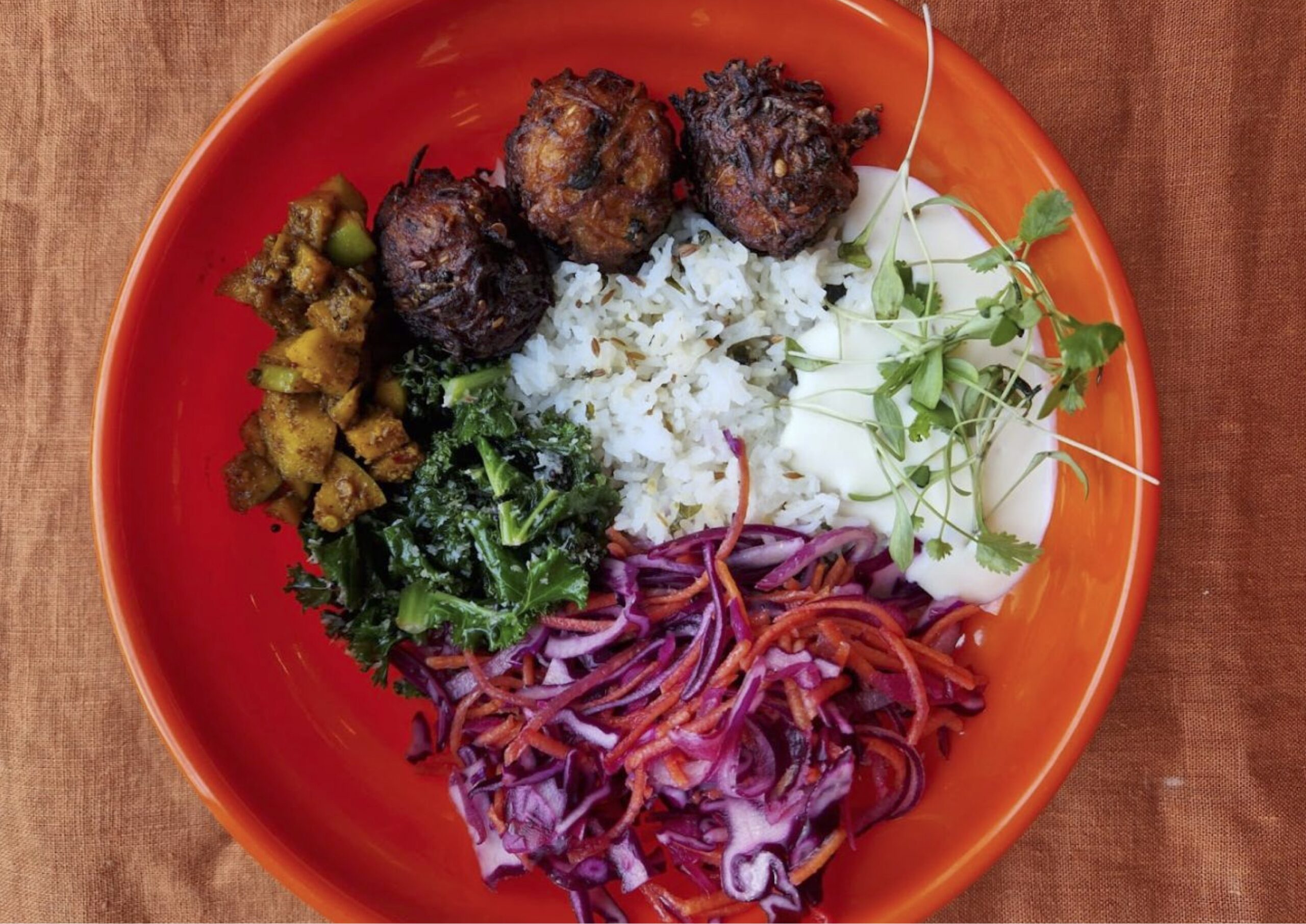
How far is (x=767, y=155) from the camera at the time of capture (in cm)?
242

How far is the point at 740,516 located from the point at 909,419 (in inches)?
21.7

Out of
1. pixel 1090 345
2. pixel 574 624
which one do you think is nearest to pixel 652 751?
pixel 574 624

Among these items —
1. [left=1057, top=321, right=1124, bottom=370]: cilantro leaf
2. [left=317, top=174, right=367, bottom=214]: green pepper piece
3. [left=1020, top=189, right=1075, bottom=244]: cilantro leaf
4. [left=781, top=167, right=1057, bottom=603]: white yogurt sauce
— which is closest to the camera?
[left=1057, top=321, right=1124, bottom=370]: cilantro leaf

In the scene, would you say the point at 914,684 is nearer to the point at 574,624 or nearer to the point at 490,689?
the point at 574,624

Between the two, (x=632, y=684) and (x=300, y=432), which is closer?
(x=300, y=432)

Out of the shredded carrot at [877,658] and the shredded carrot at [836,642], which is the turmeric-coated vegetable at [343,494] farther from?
the shredded carrot at [877,658]

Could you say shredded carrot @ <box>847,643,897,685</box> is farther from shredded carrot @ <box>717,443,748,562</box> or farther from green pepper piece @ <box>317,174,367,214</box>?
green pepper piece @ <box>317,174,367,214</box>

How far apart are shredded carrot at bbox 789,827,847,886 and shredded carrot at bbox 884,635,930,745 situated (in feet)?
1.14

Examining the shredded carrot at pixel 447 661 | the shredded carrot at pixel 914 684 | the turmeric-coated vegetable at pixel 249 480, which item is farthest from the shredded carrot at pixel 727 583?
the turmeric-coated vegetable at pixel 249 480

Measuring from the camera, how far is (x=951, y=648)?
2863mm

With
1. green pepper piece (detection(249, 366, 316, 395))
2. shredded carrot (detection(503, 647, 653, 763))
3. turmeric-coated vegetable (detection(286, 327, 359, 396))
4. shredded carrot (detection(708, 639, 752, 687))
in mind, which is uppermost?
turmeric-coated vegetable (detection(286, 327, 359, 396))

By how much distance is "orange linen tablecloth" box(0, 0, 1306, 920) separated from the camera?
3.07 metres

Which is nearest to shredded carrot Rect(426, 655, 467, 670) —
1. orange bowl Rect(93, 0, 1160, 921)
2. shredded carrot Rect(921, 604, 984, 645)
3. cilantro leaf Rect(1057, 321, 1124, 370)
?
orange bowl Rect(93, 0, 1160, 921)

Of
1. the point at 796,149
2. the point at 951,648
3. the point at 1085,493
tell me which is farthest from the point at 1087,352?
the point at 951,648
